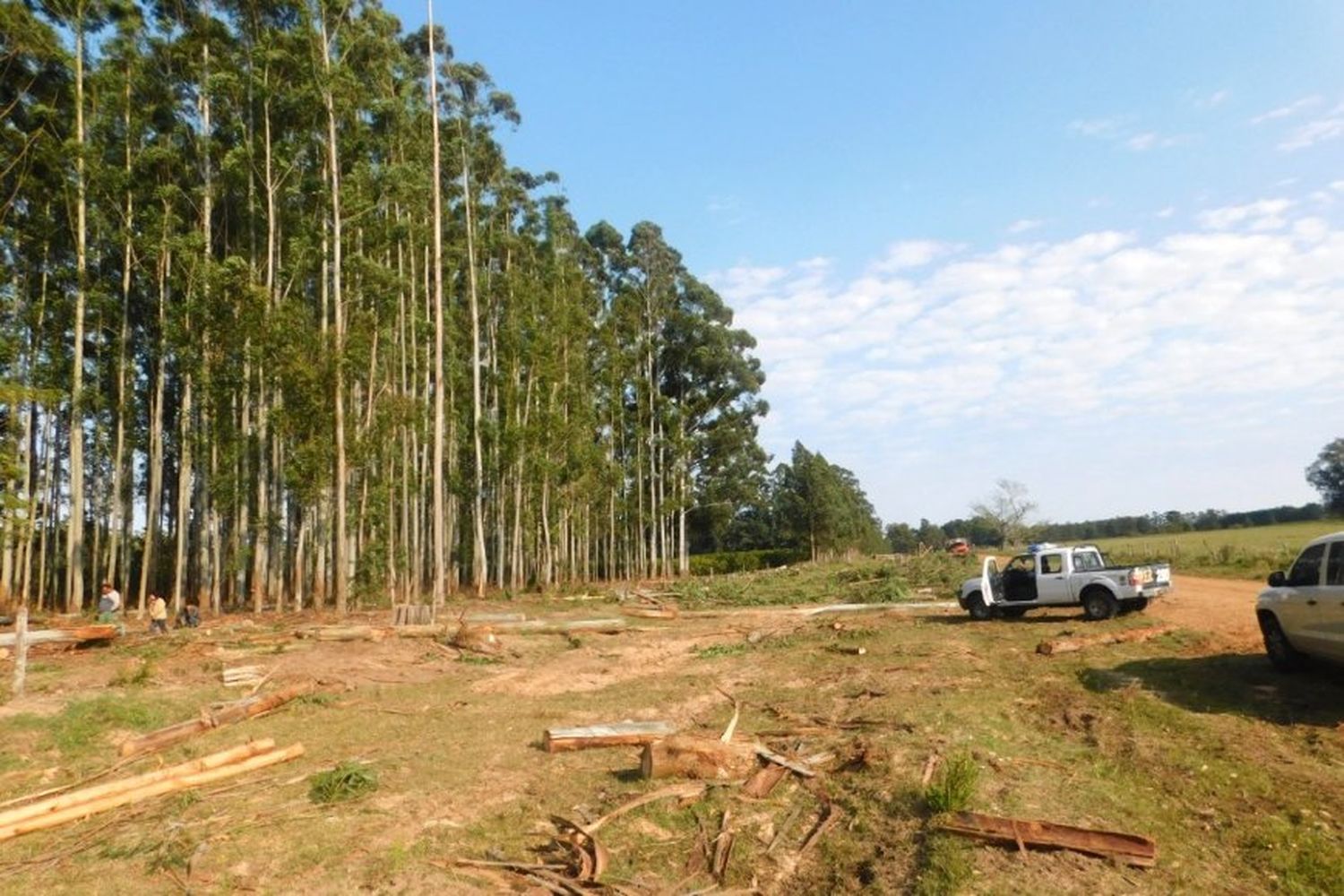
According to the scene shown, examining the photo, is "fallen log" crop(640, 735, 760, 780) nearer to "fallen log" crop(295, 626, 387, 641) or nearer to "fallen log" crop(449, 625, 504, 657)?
"fallen log" crop(449, 625, 504, 657)

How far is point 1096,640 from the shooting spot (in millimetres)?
14789

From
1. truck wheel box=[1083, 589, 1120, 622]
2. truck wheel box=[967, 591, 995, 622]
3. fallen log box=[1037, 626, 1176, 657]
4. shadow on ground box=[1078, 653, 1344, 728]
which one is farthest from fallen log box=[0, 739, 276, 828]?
truck wheel box=[1083, 589, 1120, 622]

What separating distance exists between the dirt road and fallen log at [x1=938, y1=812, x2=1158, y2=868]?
10.2 m

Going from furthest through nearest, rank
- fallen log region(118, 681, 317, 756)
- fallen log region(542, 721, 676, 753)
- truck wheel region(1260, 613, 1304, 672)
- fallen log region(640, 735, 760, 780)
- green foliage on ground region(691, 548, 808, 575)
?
green foliage on ground region(691, 548, 808, 575) → truck wheel region(1260, 613, 1304, 672) → fallen log region(118, 681, 317, 756) → fallen log region(542, 721, 676, 753) → fallen log region(640, 735, 760, 780)

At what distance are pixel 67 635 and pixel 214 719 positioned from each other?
882 cm

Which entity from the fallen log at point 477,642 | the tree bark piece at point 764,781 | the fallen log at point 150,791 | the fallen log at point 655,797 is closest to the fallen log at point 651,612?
the fallen log at point 477,642

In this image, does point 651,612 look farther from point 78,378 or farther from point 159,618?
point 78,378

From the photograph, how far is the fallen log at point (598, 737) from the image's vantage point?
31.1 ft

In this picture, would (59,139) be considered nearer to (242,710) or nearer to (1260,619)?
(242,710)

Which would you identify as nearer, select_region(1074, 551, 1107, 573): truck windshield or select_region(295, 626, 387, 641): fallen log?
select_region(1074, 551, 1107, 573): truck windshield

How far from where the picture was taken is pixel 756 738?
9.02m

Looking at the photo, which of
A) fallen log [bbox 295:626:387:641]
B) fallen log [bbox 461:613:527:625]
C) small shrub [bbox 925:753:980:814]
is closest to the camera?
small shrub [bbox 925:753:980:814]

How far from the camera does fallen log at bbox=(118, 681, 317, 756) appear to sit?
10102 millimetres

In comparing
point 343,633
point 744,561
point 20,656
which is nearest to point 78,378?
point 343,633
